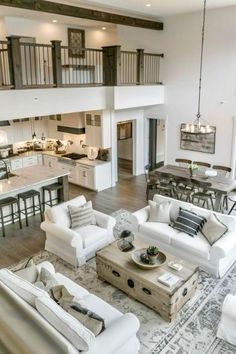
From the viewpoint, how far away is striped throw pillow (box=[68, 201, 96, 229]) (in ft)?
21.1

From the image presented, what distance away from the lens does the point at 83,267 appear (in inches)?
235

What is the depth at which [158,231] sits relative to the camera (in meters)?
6.31

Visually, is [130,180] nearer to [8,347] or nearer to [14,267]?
[14,267]

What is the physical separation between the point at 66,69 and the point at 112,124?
2.14 m

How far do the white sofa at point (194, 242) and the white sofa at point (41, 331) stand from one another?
2253 mm

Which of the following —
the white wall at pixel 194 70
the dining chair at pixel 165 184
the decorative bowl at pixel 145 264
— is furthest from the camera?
the white wall at pixel 194 70

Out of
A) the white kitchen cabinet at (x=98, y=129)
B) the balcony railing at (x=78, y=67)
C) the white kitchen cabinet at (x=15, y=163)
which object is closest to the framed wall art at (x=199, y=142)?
the balcony railing at (x=78, y=67)

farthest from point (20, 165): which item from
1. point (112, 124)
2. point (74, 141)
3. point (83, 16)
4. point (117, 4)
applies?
point (117, 4)

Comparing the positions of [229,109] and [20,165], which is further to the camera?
[20,165]

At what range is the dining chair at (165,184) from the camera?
29.1ft

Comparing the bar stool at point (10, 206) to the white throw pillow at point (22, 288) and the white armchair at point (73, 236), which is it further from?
the white throw pillow at point (22, 288)

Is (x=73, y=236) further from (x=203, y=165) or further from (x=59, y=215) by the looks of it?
(x=203, y=165)

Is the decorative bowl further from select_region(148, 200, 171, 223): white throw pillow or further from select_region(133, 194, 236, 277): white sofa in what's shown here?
select_region(148, 200, 171, 223): white throw pillow

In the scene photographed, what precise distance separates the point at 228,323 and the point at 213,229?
193 centimetres
